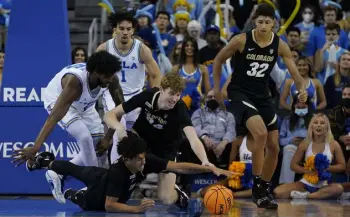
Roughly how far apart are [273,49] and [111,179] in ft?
8.70

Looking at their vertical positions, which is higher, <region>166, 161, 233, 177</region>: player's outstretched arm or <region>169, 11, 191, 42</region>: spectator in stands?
<region>169, 11, 191, 42</region>: spectator in stands

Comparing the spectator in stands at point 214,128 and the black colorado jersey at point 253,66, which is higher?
the black colorado jersey at point 253,66

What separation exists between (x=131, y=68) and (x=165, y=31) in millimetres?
4407

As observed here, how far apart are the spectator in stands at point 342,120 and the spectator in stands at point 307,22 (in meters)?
2.65

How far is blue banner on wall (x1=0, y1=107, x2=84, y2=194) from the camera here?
12.8 metres

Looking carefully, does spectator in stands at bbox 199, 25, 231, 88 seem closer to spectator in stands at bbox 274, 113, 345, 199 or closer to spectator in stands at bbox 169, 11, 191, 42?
spectator in stands at bbox 169, 11, 191, 42

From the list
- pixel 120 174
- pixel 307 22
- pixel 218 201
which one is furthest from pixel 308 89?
pixel 120 174

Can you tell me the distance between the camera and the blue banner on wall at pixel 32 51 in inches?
503

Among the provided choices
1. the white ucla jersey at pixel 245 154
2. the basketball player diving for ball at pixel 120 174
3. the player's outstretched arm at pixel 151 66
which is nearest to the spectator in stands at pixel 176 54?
the white ucla jersey at pixel 245 154

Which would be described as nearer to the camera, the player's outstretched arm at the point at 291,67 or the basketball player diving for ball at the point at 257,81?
the basketball player diving for ball at the point at 257,81

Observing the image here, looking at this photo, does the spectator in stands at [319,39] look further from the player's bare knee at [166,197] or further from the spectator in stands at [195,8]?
the player's bare knee at [166,197]

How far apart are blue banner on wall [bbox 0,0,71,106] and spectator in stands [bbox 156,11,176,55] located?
3.75m

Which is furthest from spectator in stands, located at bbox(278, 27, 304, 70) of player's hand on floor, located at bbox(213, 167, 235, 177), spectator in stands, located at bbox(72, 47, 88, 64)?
player's hand on floor, located at bbox(213, 167, 235, 177)

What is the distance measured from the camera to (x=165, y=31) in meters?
16.9
